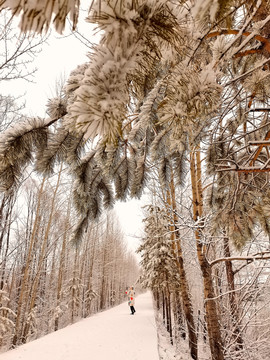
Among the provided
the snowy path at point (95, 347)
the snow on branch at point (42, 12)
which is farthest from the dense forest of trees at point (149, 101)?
the snowy path at point (95, 347)

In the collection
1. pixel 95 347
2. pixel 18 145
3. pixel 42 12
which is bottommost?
pixel 95 347

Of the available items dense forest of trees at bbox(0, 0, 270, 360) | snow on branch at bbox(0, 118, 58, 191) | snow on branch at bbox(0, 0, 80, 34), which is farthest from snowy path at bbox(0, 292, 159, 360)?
Answer: snow on branch at bbox(0, 0, 80, 34)

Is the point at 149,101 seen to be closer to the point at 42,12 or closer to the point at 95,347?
the point at 42,12

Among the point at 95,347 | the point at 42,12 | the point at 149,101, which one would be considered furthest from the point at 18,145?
the point at 95,347

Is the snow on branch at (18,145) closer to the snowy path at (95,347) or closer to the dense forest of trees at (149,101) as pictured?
the dense forest of trees at (149,101)

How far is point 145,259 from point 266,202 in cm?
1175

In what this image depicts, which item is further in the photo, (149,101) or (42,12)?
(149,101)

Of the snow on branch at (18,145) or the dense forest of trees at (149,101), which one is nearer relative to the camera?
the dense forest of trees at (149,101)

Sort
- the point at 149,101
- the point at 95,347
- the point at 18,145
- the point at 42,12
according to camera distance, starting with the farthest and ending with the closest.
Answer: the point at 95,347, the point at 18,145, the point at 149,101, the point at 42,12

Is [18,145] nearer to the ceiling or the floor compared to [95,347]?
nearer to the ceiling

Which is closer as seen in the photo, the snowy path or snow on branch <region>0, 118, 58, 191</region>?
snow on branch <region>0, 118, 58, 191</region>

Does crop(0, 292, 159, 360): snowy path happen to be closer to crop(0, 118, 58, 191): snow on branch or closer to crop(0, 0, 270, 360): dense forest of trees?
crop(0, 0, 270, 360): dense forest of trees

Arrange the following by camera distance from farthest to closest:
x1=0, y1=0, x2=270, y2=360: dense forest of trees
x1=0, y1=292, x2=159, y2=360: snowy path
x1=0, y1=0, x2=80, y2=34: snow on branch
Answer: x1=0, y1=292, x2=159, y2=360: snowy path < x1=0, y1=0, x2=270, y2=360: dense forest of trees < x1=0, y1=0, x2=80, y2=34: snow on branch

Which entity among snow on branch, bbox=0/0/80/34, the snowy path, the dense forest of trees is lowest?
the snowy path
